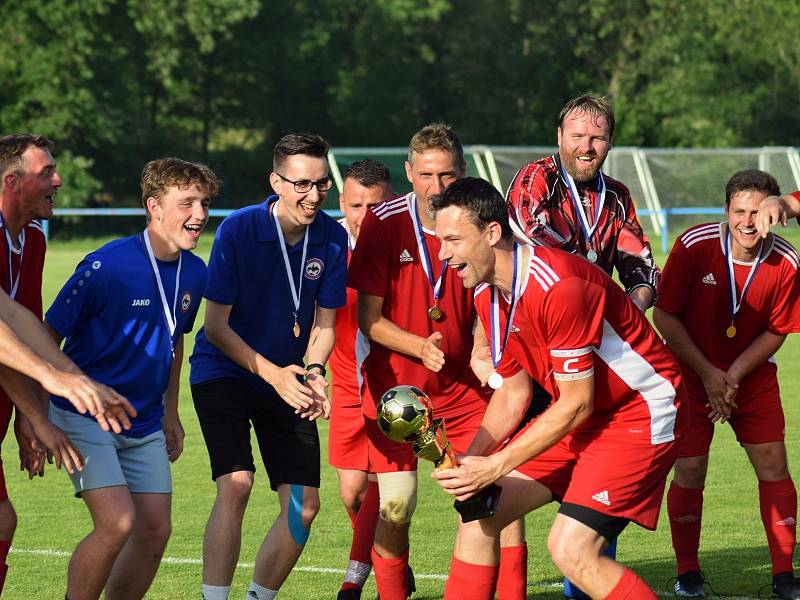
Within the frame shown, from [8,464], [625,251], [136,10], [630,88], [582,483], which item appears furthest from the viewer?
[630,88]

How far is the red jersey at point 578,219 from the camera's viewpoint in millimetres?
6773

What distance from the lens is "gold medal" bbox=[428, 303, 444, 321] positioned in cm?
676

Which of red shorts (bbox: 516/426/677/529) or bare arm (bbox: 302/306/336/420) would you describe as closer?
red shorts (bbox: 516/426/677/529)

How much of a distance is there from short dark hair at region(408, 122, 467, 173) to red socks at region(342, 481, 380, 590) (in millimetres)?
2047

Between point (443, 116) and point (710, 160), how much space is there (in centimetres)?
1630

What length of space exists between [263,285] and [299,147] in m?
0.71

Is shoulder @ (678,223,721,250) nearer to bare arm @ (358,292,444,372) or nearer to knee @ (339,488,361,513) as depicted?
bare arm @ (358,292,444,372)

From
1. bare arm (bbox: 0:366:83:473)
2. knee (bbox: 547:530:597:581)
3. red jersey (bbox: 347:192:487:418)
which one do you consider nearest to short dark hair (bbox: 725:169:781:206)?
red jersey (bbox: 347:192:487:418)

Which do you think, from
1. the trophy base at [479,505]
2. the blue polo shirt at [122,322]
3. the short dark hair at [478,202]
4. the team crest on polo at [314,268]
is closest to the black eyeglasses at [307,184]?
the team crest on polo at [314,268]

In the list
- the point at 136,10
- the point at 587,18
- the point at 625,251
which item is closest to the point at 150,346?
the point at 625,251

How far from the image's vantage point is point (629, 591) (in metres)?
5.23

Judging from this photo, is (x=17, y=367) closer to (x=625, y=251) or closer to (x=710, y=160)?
(x=625, y=251)

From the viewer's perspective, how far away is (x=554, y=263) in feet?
17.2

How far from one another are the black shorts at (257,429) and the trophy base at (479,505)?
1.25 metres
